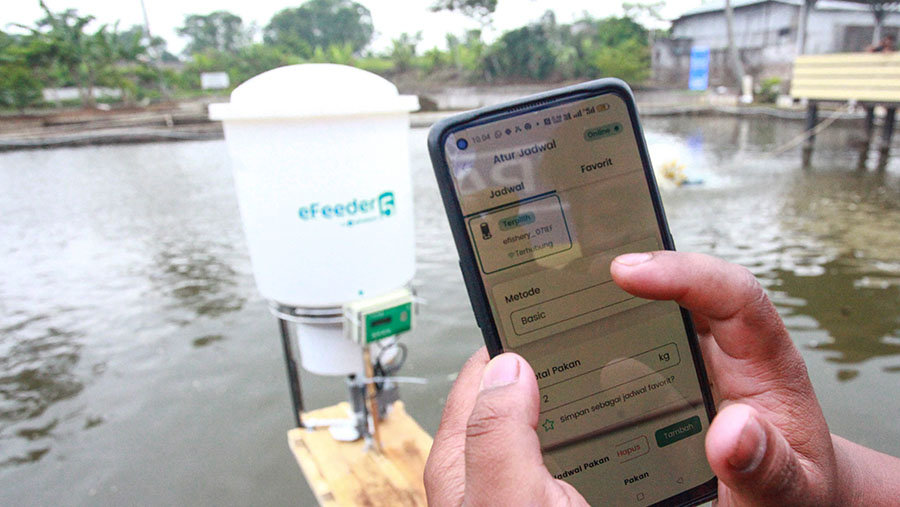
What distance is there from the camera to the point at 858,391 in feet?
10.4

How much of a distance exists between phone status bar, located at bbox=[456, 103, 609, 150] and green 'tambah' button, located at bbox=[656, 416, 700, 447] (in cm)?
45

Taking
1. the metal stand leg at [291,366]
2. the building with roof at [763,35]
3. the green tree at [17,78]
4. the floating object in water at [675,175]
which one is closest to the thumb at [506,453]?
the metal stand leg at [291,366]

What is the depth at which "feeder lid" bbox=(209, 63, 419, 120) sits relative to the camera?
161cm

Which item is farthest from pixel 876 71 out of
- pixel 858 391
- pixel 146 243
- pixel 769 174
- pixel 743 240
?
pixel 146 243

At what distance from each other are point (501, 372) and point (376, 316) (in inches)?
48.8

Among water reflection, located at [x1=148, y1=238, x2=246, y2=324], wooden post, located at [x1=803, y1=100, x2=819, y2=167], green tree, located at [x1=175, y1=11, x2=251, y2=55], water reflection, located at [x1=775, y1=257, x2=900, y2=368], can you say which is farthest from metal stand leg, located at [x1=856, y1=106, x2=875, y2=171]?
green tree, located at [x1=175, y1=11, x2=251, y2=55]

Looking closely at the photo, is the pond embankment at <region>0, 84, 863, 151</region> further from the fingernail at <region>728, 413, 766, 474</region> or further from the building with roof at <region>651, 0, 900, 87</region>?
the fingernail at <region>728, 413, 766, 474</region>

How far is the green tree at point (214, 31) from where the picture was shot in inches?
1748

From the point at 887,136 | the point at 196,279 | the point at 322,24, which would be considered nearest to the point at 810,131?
the point at 887,136

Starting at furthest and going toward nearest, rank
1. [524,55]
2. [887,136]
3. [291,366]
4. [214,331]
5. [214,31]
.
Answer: [214,31], [524,55], [887,136], [214,331], [291,366]

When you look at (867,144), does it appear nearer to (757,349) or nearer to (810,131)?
(810,131)

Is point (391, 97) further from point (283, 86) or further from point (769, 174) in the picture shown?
point (769, 174)

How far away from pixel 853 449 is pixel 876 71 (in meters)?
10.0

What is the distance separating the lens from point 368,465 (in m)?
2.06
